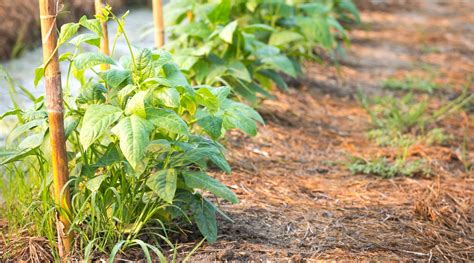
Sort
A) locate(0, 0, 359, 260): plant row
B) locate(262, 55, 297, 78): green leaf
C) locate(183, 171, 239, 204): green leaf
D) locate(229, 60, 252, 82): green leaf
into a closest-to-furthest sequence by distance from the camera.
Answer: locate(0, 0, 359, 260): plant row → locate(183, 171, 239, 204): green leaf → locate(229, 60, 252, 82): green leaf → locate(262, 55, 297, 78): green leaf

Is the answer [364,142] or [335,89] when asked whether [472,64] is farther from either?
[364,142]

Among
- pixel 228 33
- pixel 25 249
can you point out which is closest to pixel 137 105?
pixel 25 249

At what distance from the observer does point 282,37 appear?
4484mm

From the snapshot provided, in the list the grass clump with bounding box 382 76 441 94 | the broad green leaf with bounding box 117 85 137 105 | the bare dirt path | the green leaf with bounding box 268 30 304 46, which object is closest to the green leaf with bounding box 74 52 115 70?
the broad green leaf with bounding box 117 85 137 105

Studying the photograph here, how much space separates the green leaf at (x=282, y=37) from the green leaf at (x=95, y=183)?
7.36 ft

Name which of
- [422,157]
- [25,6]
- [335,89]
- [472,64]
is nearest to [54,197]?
[422,157]

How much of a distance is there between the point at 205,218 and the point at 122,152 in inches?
14.4

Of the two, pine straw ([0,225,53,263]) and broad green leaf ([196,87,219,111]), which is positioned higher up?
broad green leaf ([196,87,219,111])

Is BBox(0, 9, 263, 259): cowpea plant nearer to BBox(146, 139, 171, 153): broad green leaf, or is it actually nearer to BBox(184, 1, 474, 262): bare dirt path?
BBox(146, 139, 171, 153): broad green leaf

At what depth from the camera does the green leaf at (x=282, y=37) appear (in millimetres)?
4441

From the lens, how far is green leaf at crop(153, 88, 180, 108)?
94.0 inches

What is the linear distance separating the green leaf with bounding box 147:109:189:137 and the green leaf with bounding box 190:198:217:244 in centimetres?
30

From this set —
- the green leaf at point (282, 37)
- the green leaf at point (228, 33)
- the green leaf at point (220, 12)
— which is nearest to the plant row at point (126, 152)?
the green leaf at point (228, 33)

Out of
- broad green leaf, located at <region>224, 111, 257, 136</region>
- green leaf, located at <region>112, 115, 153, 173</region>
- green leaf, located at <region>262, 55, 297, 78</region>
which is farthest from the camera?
green leaf, located at <region>262, 55, 297, 78</region>
